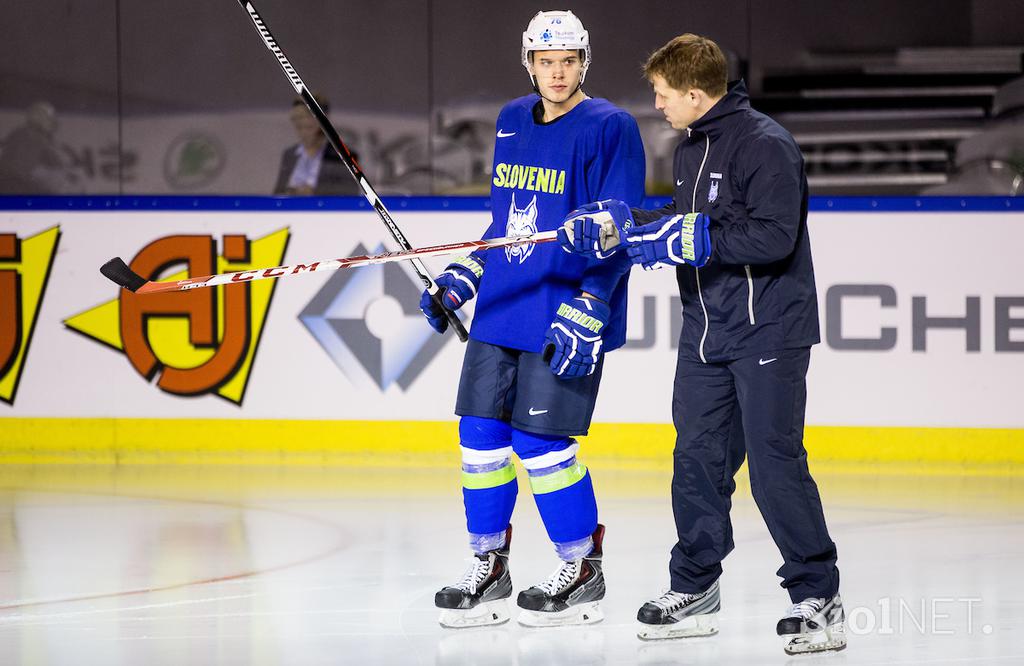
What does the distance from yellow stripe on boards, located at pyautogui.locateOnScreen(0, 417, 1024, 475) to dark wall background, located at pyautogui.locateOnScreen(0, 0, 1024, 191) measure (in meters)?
1.28

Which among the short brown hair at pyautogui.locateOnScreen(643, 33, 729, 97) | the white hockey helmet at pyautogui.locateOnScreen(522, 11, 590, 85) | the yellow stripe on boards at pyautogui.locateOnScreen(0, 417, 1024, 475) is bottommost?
the yellow stripe on boards at pyautogui.locateOnScreen(0, 417, 1024, 475)

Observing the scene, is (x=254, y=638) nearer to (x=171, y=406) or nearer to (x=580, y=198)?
(x=580, y=198)

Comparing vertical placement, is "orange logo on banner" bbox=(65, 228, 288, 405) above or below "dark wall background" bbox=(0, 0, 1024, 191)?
below

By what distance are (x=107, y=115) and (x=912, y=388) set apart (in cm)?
350

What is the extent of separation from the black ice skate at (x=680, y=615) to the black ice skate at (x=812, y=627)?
215 millimetres

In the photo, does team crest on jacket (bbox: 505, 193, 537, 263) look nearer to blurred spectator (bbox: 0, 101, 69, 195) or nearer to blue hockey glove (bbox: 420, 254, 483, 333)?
blue hockey glove (bbox: 420, 254, 483, 333)

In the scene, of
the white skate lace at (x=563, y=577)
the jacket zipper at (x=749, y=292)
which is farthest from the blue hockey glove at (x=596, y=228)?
the white skate lace at (x=563, y=577)

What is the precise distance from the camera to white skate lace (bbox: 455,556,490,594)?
3742 mm

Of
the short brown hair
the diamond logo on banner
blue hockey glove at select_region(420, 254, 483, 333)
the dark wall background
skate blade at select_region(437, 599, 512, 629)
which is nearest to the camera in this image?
the short brown hair

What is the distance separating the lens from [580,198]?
12.1 feet

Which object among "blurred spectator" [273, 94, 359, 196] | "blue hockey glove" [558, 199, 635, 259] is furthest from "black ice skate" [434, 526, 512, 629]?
"blurred spectator" [273, 94, 359, 196]

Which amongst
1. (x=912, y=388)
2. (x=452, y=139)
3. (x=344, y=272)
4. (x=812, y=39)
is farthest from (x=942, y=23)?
(x=344, y=272)

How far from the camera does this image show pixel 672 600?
141 inches

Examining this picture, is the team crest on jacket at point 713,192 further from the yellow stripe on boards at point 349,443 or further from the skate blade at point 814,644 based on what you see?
the yellow stripe on boards at point 349,443
